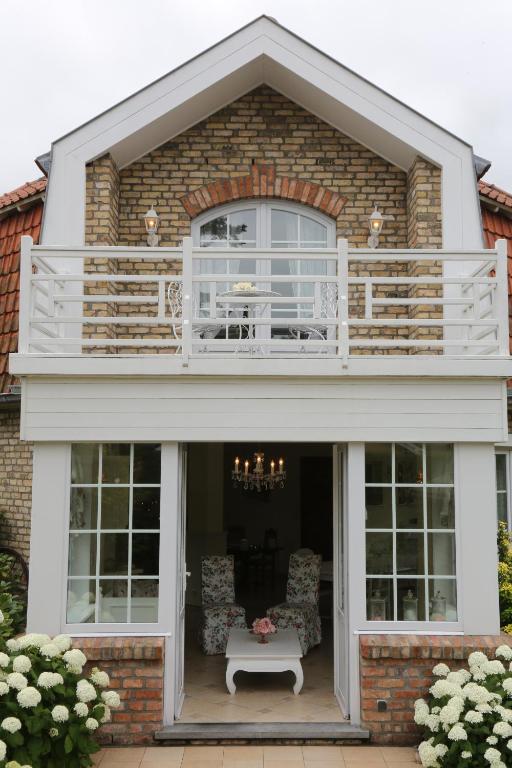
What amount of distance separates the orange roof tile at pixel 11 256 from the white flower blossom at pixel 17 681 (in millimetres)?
4088

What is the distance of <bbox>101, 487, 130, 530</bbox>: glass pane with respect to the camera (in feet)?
21.1

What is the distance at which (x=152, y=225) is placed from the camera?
773 cm

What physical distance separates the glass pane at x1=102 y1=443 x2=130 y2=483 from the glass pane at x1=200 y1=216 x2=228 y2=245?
2726mm

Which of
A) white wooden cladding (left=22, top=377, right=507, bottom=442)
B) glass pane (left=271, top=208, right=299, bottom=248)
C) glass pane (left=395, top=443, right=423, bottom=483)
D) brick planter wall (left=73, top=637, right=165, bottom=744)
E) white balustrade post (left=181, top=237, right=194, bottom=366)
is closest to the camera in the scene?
brick planter wall (left=73, top=637, right=165, bottom=744)

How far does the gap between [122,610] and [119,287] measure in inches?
134

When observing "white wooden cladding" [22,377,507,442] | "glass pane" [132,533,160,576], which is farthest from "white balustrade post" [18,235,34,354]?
"glass pane" [132,533,160,576]

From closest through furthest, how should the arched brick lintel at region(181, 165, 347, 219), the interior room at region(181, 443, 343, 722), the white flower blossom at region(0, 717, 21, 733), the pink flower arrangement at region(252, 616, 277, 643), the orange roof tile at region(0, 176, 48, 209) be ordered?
the white flower blossom at region(0, 717, 21, 733) → the interior room at region(181, 443, 343, 722) → the pink flower arrangement at region(252, 616, 277, 643) → the arched brick lintel at region(181, 165, 347, 219) → the orange roof tile at region(0, 176, 48, 209)

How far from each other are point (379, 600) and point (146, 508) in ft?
7.23

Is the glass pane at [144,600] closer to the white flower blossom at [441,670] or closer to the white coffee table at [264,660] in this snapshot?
the white coffee table at [264,660]

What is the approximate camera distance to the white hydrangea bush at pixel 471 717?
17.3 feet

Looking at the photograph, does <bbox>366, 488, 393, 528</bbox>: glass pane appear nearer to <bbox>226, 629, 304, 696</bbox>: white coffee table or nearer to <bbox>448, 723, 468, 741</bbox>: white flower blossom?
<bbox>448, 723, 468, 741</bbox>: white flower blossom

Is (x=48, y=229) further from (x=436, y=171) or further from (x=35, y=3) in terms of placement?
(x=35, y=3)

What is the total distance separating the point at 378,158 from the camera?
807 cm

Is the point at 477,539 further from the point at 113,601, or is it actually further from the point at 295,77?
the point at 295,77
